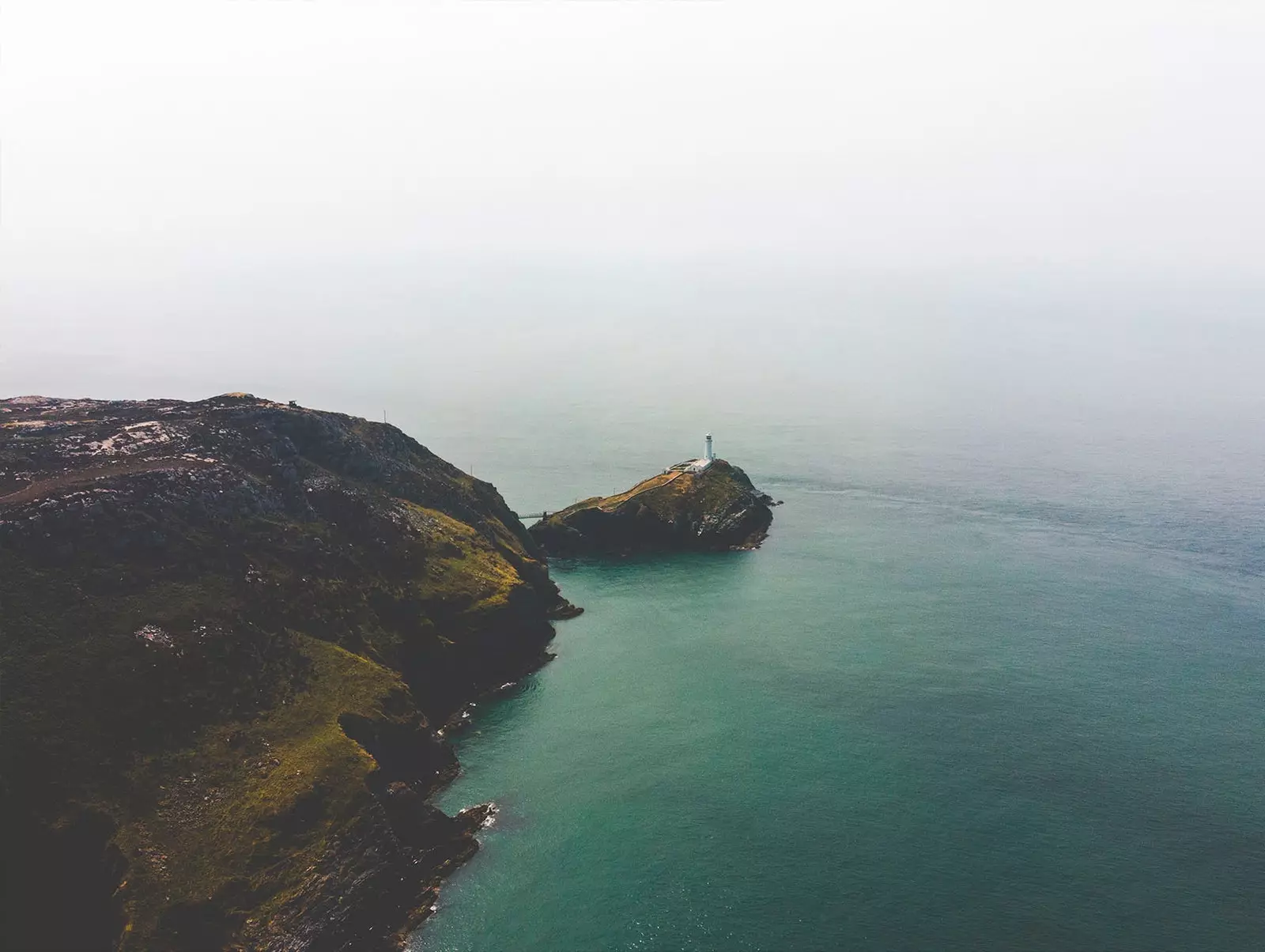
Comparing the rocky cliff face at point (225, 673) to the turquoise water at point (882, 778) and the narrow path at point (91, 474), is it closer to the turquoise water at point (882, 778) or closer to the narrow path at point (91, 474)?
the narrow path at point (91, 474)

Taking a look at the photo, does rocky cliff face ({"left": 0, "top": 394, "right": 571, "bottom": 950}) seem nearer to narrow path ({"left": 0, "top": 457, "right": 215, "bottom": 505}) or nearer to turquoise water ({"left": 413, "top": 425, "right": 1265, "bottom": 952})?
narrow path ({"left": 0, "top": 457, "right": 215, "bottom": 505})

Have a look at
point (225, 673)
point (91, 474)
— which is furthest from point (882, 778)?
point (91, 474)

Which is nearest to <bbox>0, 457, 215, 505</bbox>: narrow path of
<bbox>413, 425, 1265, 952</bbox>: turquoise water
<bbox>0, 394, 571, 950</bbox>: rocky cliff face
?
<bbox>0, 394, 571, 950</bbox>: rocky cliff face

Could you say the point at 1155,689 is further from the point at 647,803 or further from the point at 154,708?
the point at 154,708

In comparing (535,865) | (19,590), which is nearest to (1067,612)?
(535,865)

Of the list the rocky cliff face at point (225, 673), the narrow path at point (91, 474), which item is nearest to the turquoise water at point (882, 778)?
the rocky cliff face at point (225, 673)

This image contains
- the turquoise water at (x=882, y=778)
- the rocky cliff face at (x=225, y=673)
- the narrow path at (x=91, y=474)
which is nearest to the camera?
the rocky cliff face at (x=225, y=673)
